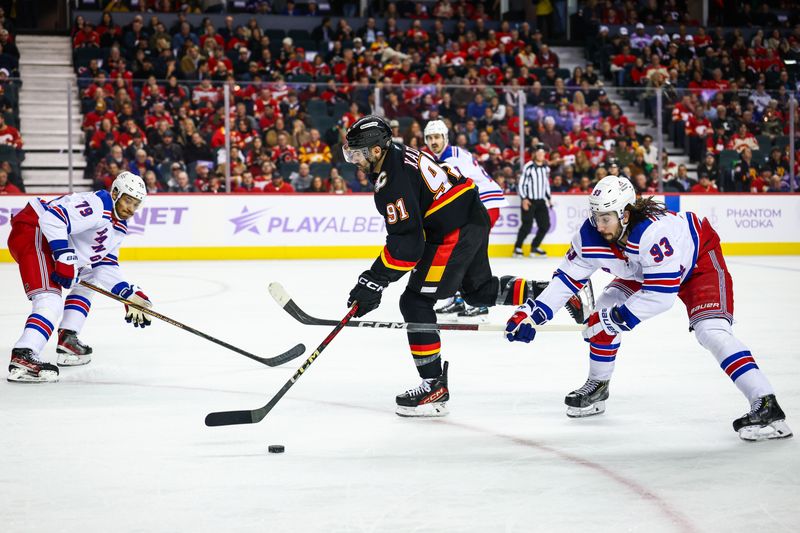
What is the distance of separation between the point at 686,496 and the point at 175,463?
5.52 ft

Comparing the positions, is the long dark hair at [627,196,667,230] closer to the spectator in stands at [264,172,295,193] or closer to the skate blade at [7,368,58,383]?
the skate blade at [7,368,58,383]

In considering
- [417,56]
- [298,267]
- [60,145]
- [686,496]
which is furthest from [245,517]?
[417,56]

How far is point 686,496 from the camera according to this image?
3.11 m

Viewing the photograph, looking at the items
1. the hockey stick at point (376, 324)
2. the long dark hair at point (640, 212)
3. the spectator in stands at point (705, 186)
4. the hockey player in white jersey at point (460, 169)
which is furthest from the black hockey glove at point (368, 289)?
the spectator in stands at point (705, 186)

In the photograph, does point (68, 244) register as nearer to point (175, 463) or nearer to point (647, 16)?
point (175, 463)

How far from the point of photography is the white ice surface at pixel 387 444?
116 inches

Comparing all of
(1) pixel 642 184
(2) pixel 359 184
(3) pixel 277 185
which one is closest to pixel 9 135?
(3) pixel 277 185

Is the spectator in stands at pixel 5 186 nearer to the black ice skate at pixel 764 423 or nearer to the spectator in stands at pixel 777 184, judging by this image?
the spectator in stands at pixel 777 184

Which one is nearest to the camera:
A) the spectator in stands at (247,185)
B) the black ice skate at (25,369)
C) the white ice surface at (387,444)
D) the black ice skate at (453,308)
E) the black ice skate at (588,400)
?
the white ice surface at (387,444)

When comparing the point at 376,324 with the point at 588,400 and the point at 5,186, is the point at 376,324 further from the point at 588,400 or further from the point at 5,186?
the point at 5,186

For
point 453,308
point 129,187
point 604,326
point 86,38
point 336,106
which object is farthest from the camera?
point 86,38

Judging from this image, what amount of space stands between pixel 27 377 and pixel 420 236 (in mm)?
2177

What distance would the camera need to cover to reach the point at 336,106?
13.0 m

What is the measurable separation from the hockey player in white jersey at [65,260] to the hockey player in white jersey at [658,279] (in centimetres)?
229
